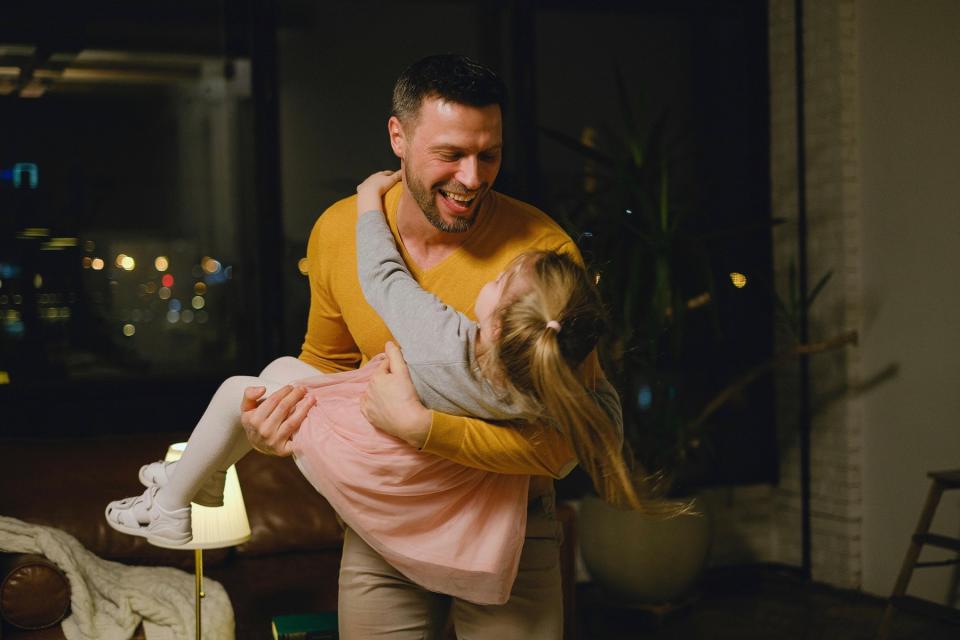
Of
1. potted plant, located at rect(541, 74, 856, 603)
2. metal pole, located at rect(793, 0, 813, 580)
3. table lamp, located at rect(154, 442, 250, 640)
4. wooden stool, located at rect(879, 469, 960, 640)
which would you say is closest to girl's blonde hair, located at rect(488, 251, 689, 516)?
table lamp, located at rect(154, 442, 250, 640)

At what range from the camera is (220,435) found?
1.75 m

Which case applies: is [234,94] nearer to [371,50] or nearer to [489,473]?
[371,50]

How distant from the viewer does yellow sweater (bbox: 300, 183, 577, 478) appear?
1531 mm

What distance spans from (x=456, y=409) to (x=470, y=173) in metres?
0.37

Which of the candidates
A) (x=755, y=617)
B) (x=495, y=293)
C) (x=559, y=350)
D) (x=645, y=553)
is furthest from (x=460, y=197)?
(x=755, y=617)

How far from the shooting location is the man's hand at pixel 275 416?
1.65 meters

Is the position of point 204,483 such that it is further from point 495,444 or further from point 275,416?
point 495,444

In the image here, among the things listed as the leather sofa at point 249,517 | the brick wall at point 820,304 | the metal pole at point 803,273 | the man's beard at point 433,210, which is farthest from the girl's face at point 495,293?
the metal pole at point 803,273

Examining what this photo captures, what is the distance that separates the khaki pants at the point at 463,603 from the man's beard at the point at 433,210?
0.49 metres

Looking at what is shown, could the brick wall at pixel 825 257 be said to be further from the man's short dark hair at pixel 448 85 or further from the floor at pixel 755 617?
the man's short dark hair at pixel 448 85

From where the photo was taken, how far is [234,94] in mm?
4406

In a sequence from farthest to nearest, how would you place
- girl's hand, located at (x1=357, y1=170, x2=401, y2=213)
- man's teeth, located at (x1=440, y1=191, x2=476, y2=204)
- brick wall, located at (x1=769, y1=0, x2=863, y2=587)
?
brick wall, located at (x1=769, y1=0, x2=863, y2=587) → girl's hand, located at (x1=357, y1=170, x2=401, y2=213) → man's teeth, located at (x1=440, y1=191, x2=476, y2=204)

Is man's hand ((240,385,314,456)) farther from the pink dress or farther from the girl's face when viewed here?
the girl's face

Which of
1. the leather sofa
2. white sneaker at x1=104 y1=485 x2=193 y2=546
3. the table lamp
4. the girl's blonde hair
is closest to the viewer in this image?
the girl's blonde hair
